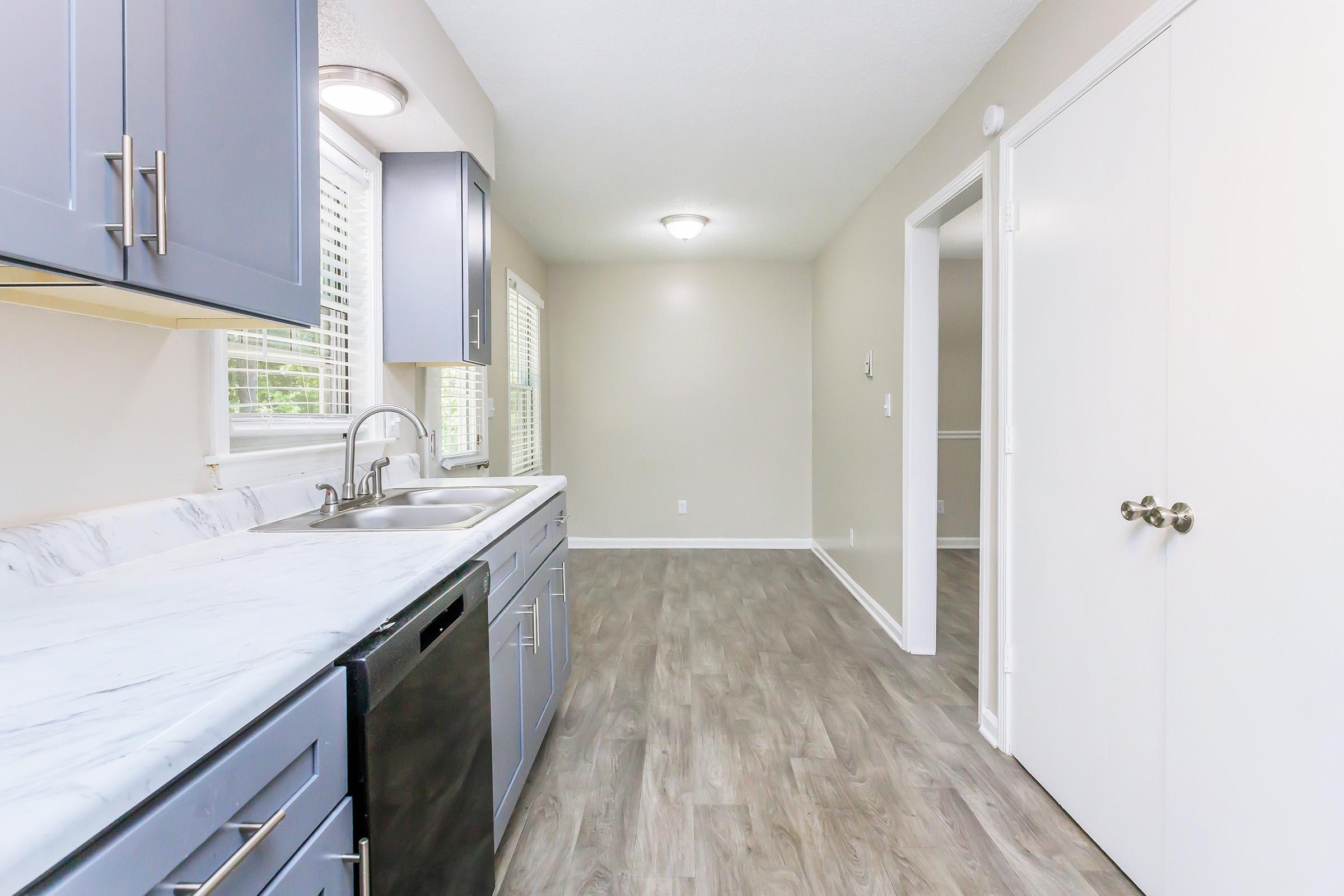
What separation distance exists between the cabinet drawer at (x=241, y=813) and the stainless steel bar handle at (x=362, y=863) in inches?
3.1

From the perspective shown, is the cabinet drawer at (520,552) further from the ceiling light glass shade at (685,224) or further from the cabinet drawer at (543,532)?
the ceiling light glass shade at (685,224)

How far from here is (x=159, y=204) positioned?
901 mm

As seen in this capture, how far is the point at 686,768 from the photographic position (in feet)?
7.07

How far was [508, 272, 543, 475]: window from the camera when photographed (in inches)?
173

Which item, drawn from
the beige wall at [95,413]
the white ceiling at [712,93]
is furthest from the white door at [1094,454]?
the beige wall at [95,413]

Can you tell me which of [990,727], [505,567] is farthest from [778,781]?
[505,567]

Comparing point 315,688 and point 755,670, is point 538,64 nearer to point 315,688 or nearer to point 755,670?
point 315,688

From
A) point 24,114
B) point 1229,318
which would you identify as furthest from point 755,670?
point 24,114

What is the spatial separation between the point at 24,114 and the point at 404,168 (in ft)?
5.94

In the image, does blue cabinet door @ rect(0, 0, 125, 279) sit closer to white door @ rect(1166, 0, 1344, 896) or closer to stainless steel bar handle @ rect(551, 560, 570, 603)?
stainless steel bar handle @ rect(551, 560, 570, 603)

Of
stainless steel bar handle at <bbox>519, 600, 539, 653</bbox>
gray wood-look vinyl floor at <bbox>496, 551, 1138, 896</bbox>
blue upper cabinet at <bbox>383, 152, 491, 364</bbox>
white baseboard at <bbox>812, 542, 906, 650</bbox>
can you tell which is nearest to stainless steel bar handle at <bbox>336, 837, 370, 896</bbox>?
gray wood-look vinyl floor at <bbox>496, 551, 1138, 896</bbox>

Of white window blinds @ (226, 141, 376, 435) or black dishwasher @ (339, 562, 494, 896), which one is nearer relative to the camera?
black dishwasher @ (339, 562, 494, 896)

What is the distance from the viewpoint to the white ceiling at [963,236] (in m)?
4.30

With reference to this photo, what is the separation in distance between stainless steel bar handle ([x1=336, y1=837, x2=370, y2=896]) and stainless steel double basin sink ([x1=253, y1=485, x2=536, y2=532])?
745 mm
